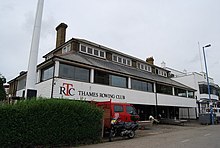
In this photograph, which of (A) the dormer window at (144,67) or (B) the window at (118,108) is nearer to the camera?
(B) the window at (118,108)

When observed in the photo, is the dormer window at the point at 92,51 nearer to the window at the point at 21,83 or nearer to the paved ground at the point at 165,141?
the window at the point at 21,83

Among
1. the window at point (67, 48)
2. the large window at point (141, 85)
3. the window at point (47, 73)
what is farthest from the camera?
the large window at point (141, 85)

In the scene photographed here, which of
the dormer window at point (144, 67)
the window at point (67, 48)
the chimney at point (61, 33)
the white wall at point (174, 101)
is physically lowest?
the white wall at point (174, 101)

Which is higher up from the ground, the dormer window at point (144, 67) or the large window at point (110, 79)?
the dormer window at point (144, 67)

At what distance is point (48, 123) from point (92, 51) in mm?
14175

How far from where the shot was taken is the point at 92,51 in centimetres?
→ 2314

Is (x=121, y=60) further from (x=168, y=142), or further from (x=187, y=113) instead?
(x=187, y=113)

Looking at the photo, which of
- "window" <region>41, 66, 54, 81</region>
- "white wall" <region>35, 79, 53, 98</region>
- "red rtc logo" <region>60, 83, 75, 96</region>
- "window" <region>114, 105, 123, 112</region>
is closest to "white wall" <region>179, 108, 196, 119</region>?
"window" <region>114, 105, 123, 112</region>

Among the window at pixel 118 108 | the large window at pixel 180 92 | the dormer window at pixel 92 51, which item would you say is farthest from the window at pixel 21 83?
the large window at pixel 180 92

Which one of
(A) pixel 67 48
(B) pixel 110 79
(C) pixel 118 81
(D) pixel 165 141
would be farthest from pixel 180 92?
(D) pixel 165 141

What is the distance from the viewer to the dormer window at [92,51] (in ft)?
72.8

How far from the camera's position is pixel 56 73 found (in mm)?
15336

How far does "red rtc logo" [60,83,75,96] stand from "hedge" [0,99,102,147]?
157 inches

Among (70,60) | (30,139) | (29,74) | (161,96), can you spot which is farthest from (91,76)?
(161,96)
